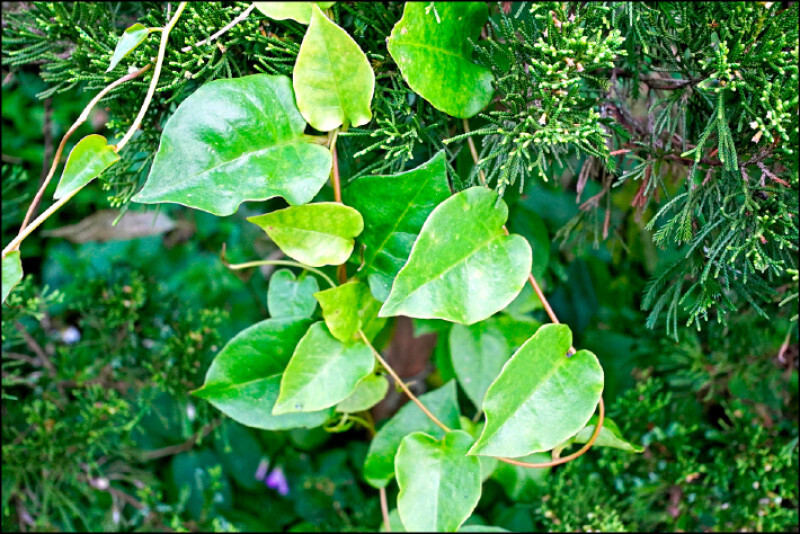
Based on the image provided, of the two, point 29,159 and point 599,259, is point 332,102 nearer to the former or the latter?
point 599,259

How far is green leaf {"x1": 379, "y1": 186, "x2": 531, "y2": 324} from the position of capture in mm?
528

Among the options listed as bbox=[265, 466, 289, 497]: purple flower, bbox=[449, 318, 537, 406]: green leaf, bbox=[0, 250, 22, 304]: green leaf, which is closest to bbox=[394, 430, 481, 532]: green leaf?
bbox=[449, 318, 537, 406]: green leaf

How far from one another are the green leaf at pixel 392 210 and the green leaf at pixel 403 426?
7.2 inches

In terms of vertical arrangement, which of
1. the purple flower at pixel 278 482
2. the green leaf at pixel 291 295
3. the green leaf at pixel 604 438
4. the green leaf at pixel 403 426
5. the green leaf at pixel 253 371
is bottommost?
the purple flower at pixel 278 482

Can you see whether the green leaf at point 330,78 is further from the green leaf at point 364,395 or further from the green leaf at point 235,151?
the green leaf at point 364,395

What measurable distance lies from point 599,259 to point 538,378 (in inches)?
31.5

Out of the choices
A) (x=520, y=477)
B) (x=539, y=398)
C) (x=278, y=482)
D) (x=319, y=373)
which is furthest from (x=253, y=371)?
(x=278, y=482)

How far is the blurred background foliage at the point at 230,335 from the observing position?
0.67 meters

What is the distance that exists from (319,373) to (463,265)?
0.17 metres

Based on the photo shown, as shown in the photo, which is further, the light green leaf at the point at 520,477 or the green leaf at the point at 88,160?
the light green leaf at the point at 520,477

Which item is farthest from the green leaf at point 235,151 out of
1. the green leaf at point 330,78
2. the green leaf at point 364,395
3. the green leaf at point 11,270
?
the green leaf at point 364,395

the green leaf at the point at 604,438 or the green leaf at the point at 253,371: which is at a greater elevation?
the green leaf at the point at 253,371

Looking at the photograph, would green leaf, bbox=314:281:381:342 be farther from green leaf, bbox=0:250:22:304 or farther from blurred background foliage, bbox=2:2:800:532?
green leaf, bbox=0:250:22:304

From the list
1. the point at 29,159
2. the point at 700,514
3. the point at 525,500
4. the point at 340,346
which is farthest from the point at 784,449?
the point at 29,159
